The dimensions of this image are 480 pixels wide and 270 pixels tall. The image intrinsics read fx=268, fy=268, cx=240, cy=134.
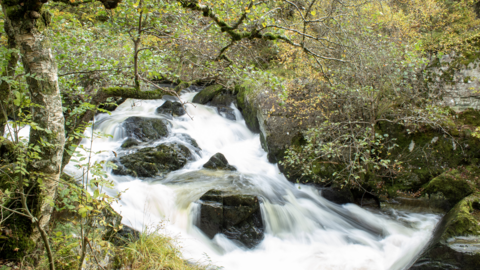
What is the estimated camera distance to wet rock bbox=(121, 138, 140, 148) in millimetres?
8750

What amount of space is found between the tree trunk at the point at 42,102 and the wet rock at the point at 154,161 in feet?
15.9

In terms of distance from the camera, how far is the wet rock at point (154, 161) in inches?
294

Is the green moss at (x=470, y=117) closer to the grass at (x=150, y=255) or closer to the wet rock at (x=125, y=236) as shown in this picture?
the grass at (x=150, y=255)

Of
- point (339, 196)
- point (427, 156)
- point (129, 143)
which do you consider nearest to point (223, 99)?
point (129, 143)

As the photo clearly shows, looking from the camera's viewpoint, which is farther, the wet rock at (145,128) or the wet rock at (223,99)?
the wet rock at (223,99)

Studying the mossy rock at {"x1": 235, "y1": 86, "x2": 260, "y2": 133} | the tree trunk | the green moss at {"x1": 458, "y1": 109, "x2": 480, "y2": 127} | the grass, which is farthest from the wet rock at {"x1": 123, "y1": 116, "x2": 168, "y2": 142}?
the green moss at {"x1": 458, "y1": 109, "x2": 480, "y2": 127}

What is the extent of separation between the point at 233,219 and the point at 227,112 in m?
7.32

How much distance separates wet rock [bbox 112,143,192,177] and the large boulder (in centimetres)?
244

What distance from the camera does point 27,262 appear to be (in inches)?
104

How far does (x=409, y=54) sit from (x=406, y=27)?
6.08 m

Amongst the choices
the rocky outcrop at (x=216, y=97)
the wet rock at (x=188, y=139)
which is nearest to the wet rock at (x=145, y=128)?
the wet rock at (x=188, y=139)

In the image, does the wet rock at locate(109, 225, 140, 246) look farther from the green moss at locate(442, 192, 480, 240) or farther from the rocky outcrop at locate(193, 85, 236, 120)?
the rocky outcrop at locate(193, 85, 236, 120)

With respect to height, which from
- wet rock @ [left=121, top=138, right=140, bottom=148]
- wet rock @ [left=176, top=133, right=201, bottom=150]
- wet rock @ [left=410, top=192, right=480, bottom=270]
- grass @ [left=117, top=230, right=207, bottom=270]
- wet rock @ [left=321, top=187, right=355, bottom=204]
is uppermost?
wet rock @ [left=410, top=192, right=480, bottom=270]

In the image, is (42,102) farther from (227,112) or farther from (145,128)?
(227,112)
